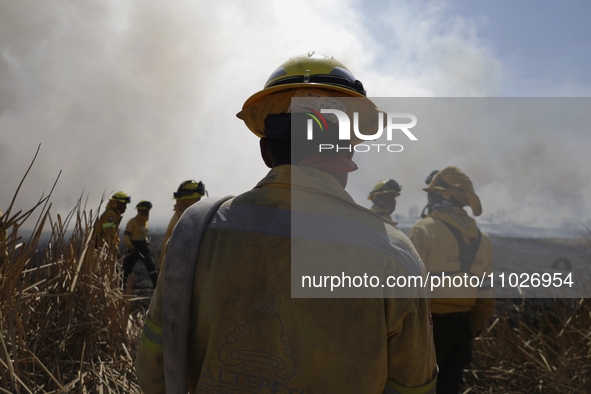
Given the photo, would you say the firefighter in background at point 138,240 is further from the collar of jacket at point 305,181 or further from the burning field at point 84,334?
the collar of jacket at point 305,181

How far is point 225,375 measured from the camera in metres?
1.05

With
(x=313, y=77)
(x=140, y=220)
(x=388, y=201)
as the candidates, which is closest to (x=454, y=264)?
(x=313, y=77)

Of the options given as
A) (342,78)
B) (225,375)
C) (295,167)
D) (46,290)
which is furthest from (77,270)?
(342,78)

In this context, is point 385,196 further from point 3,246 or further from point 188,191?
point 3,246

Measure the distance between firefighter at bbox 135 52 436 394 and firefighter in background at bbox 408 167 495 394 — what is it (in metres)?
2.07

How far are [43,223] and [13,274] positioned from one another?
34 centimetres

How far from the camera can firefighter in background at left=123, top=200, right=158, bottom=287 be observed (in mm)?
7163

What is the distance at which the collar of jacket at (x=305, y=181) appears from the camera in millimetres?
1148

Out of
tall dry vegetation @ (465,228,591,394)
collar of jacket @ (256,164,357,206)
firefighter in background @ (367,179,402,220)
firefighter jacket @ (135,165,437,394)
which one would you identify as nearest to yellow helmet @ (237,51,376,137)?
collar of jacket @ (256,164,357,206)

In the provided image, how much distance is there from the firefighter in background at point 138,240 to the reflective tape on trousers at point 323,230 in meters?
6.67

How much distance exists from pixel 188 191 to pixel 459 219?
3747 mm

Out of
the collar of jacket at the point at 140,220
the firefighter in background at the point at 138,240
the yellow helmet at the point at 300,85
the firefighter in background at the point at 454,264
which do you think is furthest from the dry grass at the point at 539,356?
the collar of jacket at the point at 140,220

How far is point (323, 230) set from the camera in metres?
1.07

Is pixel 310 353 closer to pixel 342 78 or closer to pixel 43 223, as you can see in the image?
pixel 342 78
